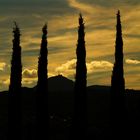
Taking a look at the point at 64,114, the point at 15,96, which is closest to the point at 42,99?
the point at 15,96

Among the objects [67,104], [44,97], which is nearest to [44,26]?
[44,97]

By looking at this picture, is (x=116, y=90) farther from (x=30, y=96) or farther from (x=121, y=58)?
(x=30, y=96)

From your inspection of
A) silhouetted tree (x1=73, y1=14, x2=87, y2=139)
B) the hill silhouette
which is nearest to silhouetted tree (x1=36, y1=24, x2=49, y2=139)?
silhouetted tree (x1=73, y1=14, x2=87, y2=139)

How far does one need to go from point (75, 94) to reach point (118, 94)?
4.74 m

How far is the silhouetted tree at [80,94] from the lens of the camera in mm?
53656

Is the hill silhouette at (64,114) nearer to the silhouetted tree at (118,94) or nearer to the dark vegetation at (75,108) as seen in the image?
the dark vegetation at (75,108)

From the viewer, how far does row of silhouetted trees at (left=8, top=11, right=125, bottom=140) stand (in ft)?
172

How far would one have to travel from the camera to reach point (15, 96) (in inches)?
2076

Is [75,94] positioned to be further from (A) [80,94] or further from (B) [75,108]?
(B) [75,108]

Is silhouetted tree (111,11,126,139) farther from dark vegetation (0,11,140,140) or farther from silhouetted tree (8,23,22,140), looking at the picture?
silhouetted tree (8,23,22,140)

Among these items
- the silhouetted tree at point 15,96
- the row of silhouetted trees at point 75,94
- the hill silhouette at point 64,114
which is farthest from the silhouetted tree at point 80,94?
the silhouetted tree at point 15,96

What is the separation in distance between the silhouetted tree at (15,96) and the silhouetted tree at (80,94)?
19.3 feet

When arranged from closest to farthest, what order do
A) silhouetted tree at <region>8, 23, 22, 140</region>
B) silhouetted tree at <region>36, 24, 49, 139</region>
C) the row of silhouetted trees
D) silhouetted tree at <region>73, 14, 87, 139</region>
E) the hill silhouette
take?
silhouetted tree at <region>8, 23, 22, 140</region> < the row of silhouetted trees < silhouetted tree at <region>36, 24, 49, 139</region> < silhouetted tree at <region>73, 14, 87, 139</region> < the hill silhouette

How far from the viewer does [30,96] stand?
264ft
